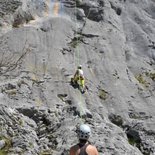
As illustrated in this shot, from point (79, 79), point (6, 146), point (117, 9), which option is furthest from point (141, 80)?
point (6, 146)

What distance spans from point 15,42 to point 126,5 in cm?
1121

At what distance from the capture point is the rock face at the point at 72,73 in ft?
65.9

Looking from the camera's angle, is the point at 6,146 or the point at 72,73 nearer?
the point at 6,146

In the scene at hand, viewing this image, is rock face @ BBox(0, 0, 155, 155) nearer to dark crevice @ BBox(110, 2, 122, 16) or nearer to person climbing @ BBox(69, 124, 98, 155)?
dark crevice @ BBox(110, 2, 122, 16)

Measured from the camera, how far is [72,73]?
82.2 ft

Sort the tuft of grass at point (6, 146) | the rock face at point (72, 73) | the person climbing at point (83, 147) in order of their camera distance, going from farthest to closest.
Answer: the rock face at point (72, 73) < the tuft of grass at point (6, 146) < the person climbing at point (83, 147)

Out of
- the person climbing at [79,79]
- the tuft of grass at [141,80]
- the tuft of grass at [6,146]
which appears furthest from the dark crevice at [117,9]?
the tuft of grass at [6,146]

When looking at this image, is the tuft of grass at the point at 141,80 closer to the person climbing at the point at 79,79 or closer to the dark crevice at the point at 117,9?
the person climbing at the point at 79,79

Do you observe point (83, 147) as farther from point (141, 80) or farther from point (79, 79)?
point (141, 80)

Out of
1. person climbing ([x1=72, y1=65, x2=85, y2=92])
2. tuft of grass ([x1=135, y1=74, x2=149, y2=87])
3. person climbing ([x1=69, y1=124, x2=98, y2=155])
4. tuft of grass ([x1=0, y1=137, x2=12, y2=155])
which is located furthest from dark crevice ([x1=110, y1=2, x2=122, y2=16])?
person climbing ([x1=69, y1=124, x2=98, y2=155])

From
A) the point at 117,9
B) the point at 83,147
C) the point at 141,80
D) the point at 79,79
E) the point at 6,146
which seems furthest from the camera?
the point at 117,9

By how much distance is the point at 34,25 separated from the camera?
2800 centimetres

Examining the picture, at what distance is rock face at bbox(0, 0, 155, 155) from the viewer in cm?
2008

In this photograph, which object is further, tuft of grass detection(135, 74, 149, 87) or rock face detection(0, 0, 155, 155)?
tuft of grass detection(135, 74, 149, 87)
